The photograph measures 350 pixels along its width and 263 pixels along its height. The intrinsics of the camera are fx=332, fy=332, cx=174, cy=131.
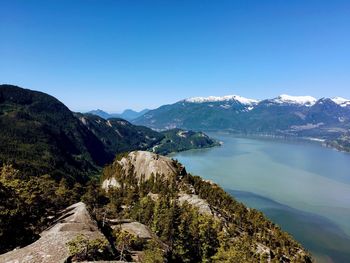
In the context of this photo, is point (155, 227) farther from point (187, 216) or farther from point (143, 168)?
point (143, 168)

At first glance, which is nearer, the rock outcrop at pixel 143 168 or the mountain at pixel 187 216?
the mountain at pixel 187 216

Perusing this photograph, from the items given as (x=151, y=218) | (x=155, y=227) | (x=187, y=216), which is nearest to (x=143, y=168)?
(x=151, y=218)

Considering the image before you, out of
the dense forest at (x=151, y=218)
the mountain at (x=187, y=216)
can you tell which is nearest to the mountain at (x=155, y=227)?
the mountain at (x=187, y=216)

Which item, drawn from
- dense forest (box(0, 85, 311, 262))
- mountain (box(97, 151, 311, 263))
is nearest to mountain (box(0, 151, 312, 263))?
mountain (box(97, 151, 311, 263))

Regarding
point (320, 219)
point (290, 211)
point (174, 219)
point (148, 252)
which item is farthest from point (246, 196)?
point (148, 252)

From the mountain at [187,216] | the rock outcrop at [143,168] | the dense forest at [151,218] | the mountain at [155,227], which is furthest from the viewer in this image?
the rock outcrop at [143,168]

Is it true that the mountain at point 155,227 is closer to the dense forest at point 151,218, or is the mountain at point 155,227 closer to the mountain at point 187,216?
the mountain at point 187,216

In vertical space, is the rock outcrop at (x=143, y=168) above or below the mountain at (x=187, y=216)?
above

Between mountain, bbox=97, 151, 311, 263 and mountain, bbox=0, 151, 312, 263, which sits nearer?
mountain, bbox=0, 151, 312, 263

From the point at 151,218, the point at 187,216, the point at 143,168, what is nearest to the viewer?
the point at 187,216

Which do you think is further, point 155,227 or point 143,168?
point 143,168

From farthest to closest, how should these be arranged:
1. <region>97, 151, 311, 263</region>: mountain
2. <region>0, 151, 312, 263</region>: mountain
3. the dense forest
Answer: <region>97, 151, 311, 263</region>: mountain
the dense forest
<region>0, 151, 312, 263</region>: mountain

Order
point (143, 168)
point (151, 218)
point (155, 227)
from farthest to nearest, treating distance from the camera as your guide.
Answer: point (143, 168)
point (151, 218)
point (155, 227)

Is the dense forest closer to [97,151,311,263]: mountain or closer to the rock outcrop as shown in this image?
[97,151,311,263]: mountain
